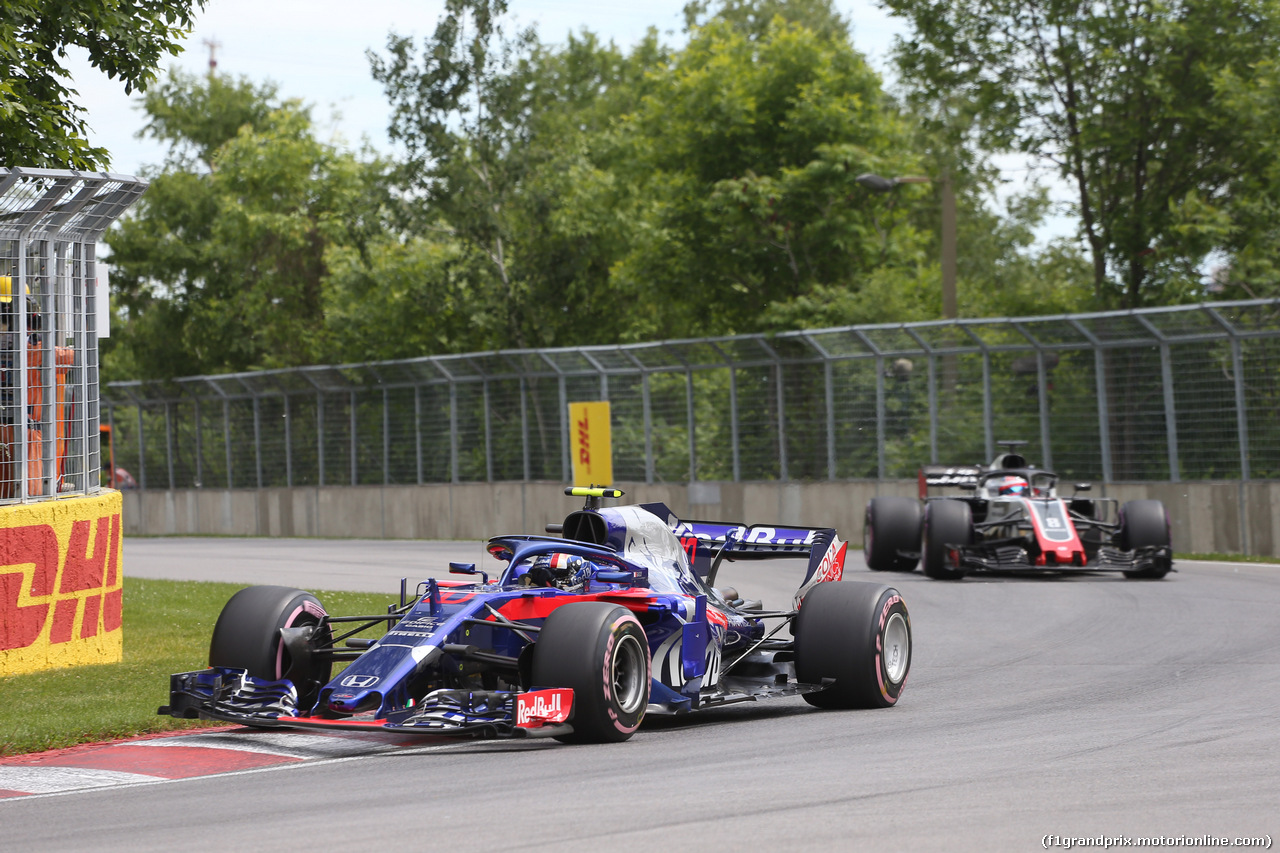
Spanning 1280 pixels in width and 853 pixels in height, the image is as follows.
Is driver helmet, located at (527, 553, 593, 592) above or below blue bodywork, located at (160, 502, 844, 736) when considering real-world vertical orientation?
above

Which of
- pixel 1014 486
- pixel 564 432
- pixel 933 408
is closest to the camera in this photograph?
pixel 1014 486

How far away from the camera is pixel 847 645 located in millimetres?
9578

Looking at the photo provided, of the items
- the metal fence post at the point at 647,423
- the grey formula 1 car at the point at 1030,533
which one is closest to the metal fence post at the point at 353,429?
the metal fence post at the point at 647,423

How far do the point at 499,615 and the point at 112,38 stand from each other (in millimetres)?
7576

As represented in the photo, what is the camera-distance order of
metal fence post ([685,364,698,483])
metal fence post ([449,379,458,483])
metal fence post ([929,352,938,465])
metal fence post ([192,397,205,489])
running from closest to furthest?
1. metal fence post ([929,352,938,465])
2. metal fence post ([685,364,698,483])
3. metal fence post ([449,379,458,483])
4. metal fence post ([192,397,205,489])

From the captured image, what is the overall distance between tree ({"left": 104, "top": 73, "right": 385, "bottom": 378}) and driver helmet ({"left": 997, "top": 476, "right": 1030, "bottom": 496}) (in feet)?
81.6

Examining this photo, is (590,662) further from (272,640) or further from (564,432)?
(564,432)

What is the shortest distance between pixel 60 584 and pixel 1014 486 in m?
12.0

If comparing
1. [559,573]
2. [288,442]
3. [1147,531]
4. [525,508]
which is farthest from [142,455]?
[559,573]

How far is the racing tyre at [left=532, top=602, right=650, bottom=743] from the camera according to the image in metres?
8.07

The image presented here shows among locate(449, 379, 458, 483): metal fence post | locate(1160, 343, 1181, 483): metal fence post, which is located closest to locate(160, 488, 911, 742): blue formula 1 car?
locate(1160, 343, 1181, 483): metal fence post

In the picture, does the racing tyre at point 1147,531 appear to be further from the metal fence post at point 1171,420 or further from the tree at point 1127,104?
the tree at point 1127,104

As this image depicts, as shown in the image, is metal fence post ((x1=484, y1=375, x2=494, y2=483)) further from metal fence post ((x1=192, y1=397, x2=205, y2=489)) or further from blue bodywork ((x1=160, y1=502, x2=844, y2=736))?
blue bodywork ((x1=160, y1=502, x2=844, y2=736))

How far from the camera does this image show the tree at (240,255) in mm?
42000
